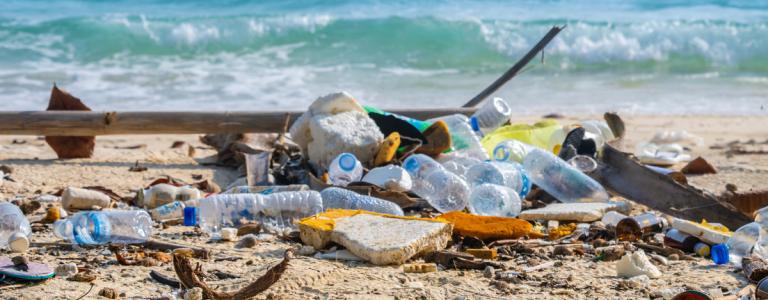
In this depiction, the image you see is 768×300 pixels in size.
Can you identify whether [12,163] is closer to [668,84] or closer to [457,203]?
[457,203]

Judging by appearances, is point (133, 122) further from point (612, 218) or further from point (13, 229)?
point (612, 218)

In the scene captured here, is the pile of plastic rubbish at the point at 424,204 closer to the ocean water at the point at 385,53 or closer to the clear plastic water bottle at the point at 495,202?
the clear plastic water bottle at the point at 495,202

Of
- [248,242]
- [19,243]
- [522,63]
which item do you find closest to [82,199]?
[19,243]

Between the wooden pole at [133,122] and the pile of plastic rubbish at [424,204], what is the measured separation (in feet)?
0.74

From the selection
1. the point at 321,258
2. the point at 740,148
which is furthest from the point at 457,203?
the point at 740,148

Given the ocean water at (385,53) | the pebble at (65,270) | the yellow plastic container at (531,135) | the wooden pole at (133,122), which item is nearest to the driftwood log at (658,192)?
the yellow plastic container at (531,135)

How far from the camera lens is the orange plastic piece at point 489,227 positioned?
4.12 meters

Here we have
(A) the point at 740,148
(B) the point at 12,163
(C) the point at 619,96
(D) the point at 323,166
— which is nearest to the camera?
(D) the point at 323,166

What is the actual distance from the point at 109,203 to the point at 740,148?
4.74 metres

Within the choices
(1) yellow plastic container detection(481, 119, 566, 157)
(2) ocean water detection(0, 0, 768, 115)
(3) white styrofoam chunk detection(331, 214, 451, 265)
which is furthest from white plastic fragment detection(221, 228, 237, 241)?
(2) ocean water detection(0, 0, 768, 115)

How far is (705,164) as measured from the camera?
6.27m

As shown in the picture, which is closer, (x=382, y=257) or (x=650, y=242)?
(x=382, y=257)

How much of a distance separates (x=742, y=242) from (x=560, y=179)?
1.32m

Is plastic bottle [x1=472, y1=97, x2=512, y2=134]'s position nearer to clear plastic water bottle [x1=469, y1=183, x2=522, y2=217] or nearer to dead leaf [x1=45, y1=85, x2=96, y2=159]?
clear plastic water bottle [x1=469, y1=183, x2=522, y2=217]
